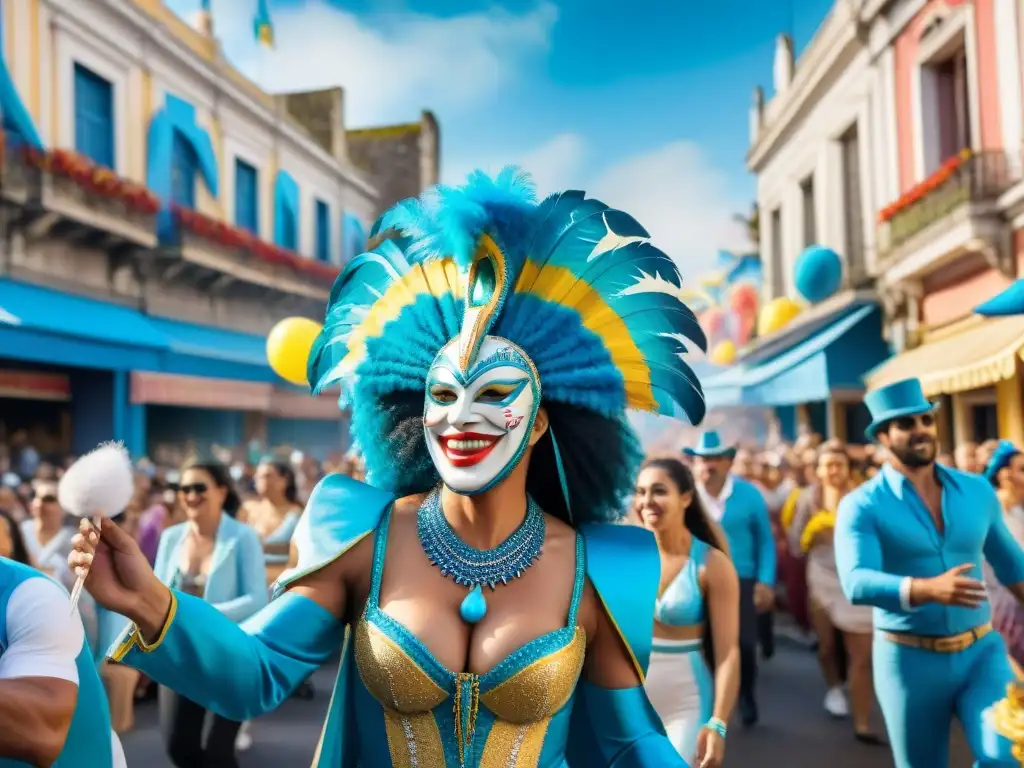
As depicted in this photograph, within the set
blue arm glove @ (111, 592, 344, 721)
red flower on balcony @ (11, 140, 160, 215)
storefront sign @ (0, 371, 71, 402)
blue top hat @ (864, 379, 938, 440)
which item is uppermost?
red flower on balcony @ (11, 140, 160, 215)

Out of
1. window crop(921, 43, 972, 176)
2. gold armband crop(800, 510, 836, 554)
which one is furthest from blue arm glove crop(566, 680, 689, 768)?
window crop(921, 43, 972, 176)

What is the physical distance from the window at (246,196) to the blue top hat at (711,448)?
14.7 meters

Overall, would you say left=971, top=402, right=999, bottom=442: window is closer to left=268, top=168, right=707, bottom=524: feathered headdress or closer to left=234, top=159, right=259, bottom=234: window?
left=268, top=168, right=707, bottom=524: feathered headdress

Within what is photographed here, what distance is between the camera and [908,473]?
386 centimetres

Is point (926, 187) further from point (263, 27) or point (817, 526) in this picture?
point (263, 27)

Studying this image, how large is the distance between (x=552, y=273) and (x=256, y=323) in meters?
17.6

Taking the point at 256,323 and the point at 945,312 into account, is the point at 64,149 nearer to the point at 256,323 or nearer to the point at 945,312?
the point at 256,323

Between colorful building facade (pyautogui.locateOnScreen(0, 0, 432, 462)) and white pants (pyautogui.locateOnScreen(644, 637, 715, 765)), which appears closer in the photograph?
white pants (pyautogui.locateOnScreen(644, 637, 715, 765))

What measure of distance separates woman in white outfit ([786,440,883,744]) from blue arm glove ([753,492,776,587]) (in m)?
0.40

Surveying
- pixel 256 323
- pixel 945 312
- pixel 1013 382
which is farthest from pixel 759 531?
pixel 256 323

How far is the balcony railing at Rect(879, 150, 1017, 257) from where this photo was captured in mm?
11055

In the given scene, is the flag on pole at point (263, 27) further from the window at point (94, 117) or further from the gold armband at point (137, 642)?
the gold armband at point (137, 642)

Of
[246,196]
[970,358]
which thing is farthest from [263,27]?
[970,358]

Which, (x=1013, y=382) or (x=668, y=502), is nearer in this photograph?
(x=668, y=502)
